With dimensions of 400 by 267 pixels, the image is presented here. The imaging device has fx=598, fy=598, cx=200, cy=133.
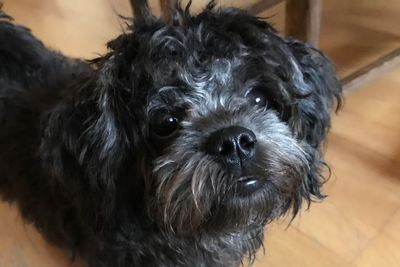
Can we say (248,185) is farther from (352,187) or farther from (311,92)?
(352,187)

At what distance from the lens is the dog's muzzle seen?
87 cm

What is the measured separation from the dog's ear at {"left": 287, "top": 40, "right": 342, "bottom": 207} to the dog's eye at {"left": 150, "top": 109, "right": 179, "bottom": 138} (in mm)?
202

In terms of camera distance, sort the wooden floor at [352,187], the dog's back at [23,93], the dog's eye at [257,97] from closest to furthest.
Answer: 1. the dog's eye at [257,97]
2. the dog's back at [23,93]
3. the wooden floor at [352,187]

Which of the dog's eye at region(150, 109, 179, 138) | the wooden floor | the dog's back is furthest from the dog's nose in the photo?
the wooden floor

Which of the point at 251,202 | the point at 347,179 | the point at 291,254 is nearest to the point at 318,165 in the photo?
the point at 251,202

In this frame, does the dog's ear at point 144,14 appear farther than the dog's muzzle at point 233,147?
Yes

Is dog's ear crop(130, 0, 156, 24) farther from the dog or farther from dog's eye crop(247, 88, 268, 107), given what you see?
dog's eye crop(247, 88, 268, 107)

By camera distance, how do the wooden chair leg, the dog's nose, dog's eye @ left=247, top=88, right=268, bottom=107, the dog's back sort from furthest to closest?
the wooden chair leg < the dog's back < dog's eye @ left=247, top=88, right=268, bottom=107 < the dog's nose

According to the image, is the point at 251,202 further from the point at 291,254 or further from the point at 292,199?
the point at 291,254

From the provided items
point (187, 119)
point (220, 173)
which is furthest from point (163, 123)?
point (220, 173)

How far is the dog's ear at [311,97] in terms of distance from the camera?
40.3 inches

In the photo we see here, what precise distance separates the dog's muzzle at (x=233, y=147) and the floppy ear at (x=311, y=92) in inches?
6.5

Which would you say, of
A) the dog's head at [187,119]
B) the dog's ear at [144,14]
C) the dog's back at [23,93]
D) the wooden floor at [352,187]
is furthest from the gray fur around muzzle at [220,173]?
the wooden floor at [352,187]

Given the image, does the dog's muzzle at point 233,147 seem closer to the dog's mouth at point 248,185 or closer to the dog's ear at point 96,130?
the dog's mouth at point 248,185
